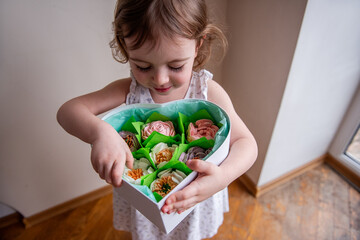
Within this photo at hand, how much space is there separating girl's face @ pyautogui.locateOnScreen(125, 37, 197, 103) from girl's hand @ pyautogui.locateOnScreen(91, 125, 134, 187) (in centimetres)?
15

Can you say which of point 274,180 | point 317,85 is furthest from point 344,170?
point 317,85

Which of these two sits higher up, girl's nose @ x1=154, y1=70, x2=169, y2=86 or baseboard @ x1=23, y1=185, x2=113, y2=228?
girl's nose @ x1=154, y1=70, x2=169, y2=86

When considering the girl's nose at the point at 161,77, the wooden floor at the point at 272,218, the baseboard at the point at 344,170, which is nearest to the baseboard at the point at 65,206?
the wooden floor at the point at 272,218

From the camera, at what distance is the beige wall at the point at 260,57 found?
28.9 inches

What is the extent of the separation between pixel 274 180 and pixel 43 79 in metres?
1.26

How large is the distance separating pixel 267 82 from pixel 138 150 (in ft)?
2.14

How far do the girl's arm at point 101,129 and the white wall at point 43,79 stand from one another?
Answer: 310 mm

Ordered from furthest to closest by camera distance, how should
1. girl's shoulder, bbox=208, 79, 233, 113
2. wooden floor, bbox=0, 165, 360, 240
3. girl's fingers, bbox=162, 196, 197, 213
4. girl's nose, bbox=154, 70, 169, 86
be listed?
wooden floor, bbox=0, 165, 360, 240 → girl's shoulder, bbox=208, 79, 233, 113 → girl's nose, bbox=154, 70, 169, 86 → girl's fingers, bbox=162, 196, 197, 213

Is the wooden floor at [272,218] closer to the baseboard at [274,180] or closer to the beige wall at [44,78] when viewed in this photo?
the baseboard at [274,180]

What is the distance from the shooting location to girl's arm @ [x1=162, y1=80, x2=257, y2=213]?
0.36 m

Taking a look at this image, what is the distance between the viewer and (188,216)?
635 mm

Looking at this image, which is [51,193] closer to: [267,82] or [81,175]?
[81,175]

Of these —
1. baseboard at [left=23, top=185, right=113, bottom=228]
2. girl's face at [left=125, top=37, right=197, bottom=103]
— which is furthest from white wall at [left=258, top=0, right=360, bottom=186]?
baseboard at [left=23, top=185, right=113, bottom=228]

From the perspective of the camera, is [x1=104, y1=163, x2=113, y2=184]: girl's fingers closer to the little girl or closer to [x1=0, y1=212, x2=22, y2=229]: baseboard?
the little girl
